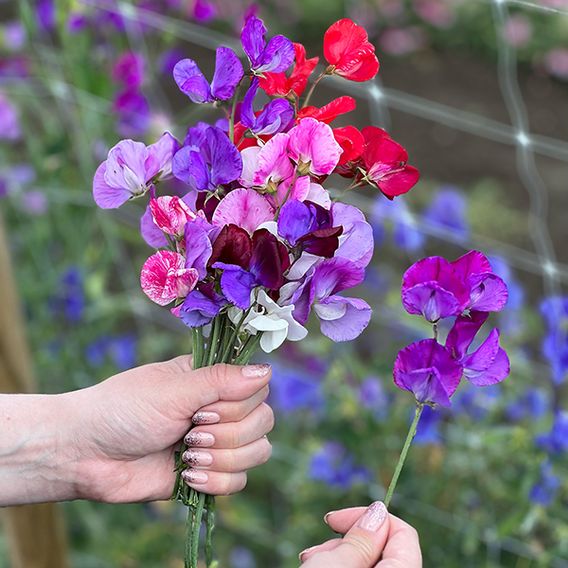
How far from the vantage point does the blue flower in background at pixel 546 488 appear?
130cm

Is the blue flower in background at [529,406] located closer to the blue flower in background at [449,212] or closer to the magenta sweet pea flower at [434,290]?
the blue flower in background at [449,212]

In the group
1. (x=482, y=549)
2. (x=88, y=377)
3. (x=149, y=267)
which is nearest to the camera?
(x=149, y=267)

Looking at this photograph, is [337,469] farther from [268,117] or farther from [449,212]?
[268,117]

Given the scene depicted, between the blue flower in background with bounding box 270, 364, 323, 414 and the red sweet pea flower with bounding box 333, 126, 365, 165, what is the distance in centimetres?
98

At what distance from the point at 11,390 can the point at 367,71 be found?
106cm

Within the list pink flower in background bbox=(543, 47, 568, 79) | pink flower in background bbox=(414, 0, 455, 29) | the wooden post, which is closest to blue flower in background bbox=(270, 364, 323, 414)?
the wooden post

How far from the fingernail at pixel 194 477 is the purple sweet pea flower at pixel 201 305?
16 centimetres

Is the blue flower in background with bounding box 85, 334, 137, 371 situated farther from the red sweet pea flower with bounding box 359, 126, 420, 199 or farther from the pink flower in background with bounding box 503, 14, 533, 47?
the pink flower in background with bounding box 503, 14, 533, 47

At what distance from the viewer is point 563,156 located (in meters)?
1.32

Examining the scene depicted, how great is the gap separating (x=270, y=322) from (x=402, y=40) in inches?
151

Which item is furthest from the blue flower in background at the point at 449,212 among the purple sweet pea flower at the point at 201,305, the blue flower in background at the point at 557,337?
the purple sweet pea flower at the point at 201,305

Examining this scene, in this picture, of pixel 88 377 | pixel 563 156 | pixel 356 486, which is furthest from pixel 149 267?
pixel 88 377

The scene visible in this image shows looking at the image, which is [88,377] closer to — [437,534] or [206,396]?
[437,534]

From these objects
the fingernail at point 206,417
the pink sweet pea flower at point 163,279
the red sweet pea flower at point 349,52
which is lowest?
the fingernail at point 206,417
